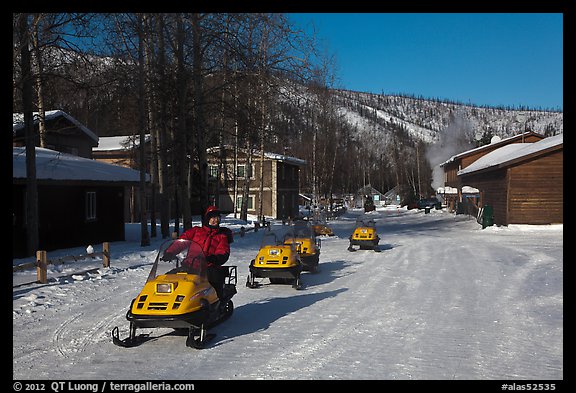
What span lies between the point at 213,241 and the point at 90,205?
1514 centimetres

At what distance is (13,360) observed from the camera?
6.92 m

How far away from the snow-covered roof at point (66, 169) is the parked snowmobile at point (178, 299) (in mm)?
10827

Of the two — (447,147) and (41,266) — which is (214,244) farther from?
(447,147)

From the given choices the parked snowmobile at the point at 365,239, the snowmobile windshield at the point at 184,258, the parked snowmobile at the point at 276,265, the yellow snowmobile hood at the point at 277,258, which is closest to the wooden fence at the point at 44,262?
the parked snowmobile at the point at 276,265

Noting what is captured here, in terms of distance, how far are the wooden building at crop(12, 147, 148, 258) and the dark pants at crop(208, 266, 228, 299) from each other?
10804mm

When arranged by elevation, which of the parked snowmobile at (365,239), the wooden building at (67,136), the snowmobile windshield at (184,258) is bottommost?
the parked snowmobile at (365,239)

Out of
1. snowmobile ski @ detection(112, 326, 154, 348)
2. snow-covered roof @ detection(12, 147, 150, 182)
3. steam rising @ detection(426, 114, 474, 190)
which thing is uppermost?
steam rising @ detection(426, 114, 474, 190)

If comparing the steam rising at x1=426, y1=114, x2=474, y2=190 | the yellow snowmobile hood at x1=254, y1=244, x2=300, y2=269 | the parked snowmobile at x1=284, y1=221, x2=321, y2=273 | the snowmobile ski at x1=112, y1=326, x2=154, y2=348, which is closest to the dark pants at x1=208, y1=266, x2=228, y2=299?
the snowmobile ski at x1=112, y1=326, x2=154, y2=348

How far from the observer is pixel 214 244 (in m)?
8.80

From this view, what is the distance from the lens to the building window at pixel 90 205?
21.9m

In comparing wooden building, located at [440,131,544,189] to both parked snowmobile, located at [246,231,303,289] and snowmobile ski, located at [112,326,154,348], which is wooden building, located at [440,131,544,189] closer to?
parked snowmobile, located at [246,231,303,289]

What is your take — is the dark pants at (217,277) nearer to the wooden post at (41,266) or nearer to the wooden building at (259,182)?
the wooden post at (41,266)

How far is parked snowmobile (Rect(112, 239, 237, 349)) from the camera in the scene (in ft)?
24.1
